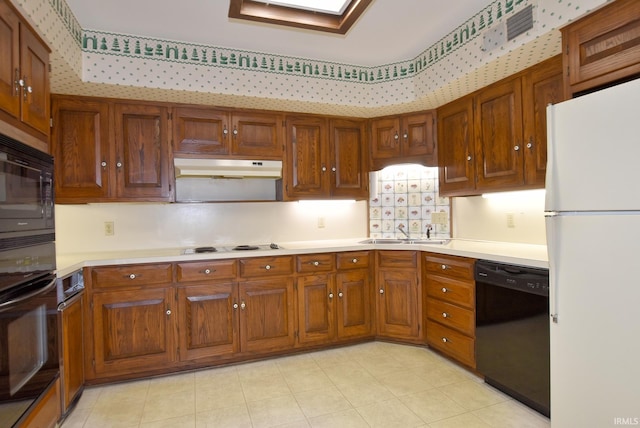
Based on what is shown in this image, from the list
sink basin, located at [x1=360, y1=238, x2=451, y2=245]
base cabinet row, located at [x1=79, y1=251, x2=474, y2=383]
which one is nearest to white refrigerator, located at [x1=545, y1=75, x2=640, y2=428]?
base cabinet row, located at [x1=79, y1=251, x2=474, y2=383]

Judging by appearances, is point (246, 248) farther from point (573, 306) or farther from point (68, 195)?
point (573, 306)

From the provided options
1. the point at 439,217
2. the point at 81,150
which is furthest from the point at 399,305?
the point at 81,150

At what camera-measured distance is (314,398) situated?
230 cm

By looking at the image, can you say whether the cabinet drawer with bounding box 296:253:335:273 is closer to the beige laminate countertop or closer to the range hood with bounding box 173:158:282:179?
the beige laminate countertop

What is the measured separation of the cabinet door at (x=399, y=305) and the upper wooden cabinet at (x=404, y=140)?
1.05 meters

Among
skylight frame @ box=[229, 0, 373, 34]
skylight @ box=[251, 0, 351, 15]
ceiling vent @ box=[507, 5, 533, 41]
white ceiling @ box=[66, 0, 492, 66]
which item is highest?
white ceiling @ box=[66, 0, 492, 66]

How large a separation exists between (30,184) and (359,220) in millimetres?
2755

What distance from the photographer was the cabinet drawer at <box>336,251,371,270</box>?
310 cm

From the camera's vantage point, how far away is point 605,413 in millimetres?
1484

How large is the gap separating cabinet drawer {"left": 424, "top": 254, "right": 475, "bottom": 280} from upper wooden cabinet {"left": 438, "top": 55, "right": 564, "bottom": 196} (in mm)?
604

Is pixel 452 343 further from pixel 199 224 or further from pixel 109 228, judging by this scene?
pixel 109 228

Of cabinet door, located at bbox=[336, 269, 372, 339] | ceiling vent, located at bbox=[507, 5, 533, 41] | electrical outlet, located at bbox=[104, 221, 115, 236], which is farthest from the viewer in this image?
cabinet door, located at bbox=[336, 269, 372, 339]

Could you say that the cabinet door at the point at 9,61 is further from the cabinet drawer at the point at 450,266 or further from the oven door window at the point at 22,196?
the cabinet drawer at the point at 450,266

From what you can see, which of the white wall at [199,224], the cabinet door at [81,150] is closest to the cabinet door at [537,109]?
the white wall at [199,224]
